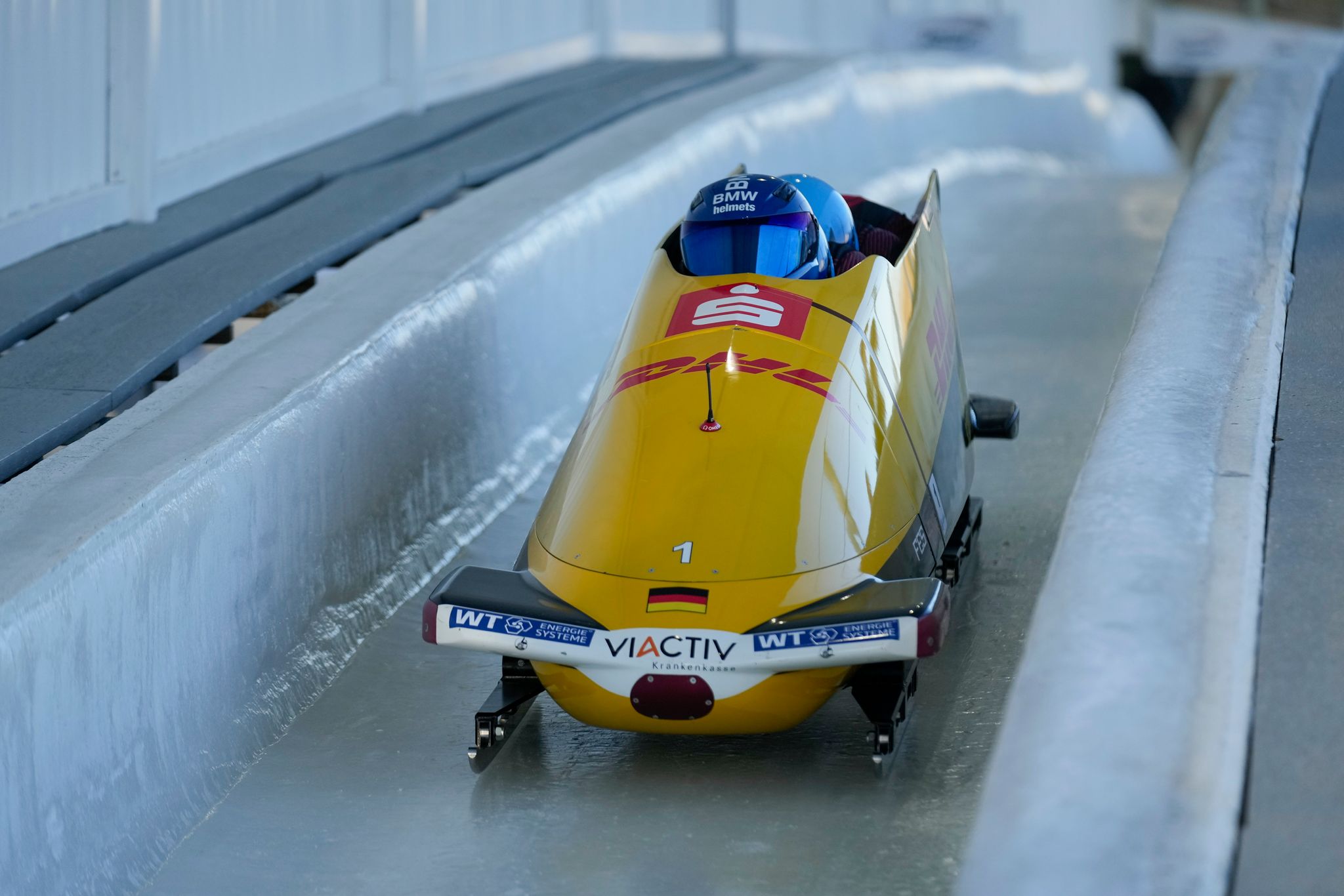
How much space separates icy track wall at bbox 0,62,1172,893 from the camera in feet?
7.76

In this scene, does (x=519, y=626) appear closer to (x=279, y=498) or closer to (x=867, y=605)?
(x=867, y=605)

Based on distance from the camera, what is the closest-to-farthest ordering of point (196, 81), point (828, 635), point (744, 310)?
1. point (828, 635)
2. point (744, 310)
3. point (196, 81)

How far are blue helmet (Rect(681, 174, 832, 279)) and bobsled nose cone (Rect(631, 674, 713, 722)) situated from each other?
909mm

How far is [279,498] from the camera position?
10.1 feet

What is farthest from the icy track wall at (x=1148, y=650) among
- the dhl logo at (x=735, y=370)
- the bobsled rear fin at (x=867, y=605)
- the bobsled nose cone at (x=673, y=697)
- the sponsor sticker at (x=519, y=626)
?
the sponsor sticker at (x=519, y=626)

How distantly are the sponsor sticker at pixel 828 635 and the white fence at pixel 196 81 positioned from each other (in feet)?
8.32

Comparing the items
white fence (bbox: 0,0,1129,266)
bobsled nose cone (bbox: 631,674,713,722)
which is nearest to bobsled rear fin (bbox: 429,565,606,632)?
bobsled nose cone (bbox: 631,674,713,722)

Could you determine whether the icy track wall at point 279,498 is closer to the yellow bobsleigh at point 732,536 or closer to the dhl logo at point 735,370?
the yellow bobsleigh at point 732,536

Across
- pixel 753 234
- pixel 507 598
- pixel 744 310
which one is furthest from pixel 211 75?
pixel 507 598

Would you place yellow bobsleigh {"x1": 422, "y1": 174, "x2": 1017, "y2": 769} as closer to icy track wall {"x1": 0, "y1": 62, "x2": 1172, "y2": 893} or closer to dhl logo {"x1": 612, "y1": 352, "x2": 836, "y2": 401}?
dhl logo {"x1": 612, "y1": 352, "x2": 836, "y2": 401}

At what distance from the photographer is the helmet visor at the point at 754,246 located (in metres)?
3.10

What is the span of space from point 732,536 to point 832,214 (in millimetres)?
1150

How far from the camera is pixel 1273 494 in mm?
2342

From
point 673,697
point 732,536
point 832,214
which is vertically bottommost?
Answer: point 673,697
